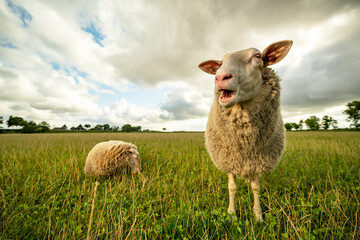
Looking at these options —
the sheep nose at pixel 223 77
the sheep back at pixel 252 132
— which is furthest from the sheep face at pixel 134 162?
the sheep nose at pixel 223 77

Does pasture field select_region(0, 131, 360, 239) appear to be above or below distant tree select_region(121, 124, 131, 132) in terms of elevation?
below

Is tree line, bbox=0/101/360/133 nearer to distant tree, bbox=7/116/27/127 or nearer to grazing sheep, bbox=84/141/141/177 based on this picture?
distant tree, bbox=7/116/27/127

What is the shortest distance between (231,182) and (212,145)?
2.35 feet

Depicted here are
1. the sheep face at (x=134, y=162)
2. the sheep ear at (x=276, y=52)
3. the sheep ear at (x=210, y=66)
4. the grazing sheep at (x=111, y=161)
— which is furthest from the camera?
the sheep face at (x=134, y=162)

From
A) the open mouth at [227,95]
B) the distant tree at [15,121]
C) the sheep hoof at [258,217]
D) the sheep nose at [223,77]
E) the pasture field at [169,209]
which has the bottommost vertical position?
the sheep hoof at [258,217]

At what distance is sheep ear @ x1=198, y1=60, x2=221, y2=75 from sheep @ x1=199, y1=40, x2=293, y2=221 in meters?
0.38

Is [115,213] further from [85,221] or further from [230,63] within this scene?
[230,63]

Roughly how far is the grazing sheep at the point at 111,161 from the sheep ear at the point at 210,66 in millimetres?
2813

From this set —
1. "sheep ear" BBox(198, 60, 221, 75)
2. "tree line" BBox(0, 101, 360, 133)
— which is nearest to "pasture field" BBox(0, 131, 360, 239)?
"sheep ear" BBox(198, 60, 221, 75)

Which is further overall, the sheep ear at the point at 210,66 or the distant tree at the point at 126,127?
the distant tree at the point at 126,127

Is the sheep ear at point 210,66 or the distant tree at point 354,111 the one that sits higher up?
the distant tree at point 354,111

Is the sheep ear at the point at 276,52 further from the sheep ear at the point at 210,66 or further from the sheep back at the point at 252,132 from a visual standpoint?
the sheep ear at the point at 210,66

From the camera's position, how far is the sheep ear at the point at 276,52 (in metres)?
2.34

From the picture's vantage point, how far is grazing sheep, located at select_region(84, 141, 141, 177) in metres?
3.72
